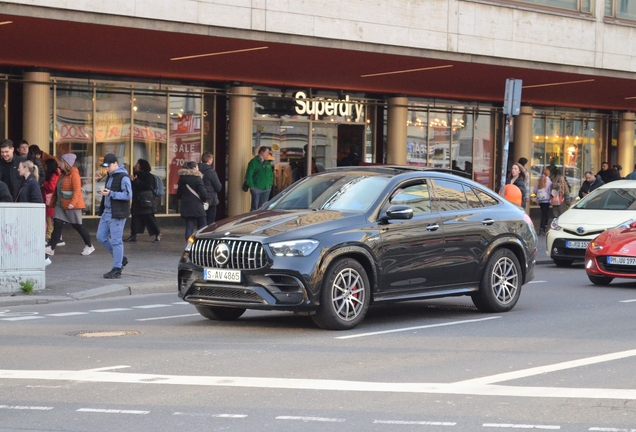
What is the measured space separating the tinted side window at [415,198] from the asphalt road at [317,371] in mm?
1251

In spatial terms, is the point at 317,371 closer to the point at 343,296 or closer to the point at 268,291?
the point at 268,291

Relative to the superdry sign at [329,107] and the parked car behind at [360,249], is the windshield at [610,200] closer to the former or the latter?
the parked car behind at [360,249]

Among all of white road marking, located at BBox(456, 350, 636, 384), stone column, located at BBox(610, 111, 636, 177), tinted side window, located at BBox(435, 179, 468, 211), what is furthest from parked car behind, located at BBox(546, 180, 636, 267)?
stone column, located at BBox(610, 111, 636, 177)

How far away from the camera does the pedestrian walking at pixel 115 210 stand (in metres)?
15.4

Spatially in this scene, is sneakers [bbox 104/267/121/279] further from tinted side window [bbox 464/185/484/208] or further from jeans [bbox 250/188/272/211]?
jeans [bbox 250/188/272/211]

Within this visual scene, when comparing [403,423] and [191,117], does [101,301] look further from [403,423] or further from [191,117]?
[191,117]

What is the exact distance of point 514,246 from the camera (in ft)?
41.9

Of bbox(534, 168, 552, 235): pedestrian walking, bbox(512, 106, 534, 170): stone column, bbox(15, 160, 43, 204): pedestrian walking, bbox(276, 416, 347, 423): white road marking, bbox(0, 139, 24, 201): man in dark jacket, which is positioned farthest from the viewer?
bbox(512, 106, 534, 170): stone column

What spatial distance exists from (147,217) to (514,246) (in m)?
11.1

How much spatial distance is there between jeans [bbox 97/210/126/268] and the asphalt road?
2578 mm

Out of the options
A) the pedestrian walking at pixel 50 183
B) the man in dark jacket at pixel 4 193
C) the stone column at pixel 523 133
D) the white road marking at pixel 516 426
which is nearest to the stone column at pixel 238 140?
the pedestrian walking at pixel 50 183

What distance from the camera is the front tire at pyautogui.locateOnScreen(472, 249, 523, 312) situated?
487 inches

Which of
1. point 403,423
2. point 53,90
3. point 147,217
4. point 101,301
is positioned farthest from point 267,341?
point 53,90

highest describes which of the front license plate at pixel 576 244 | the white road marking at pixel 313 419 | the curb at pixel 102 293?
the front license plate at pixel 576 244
